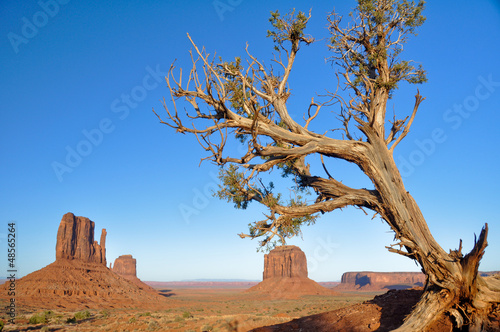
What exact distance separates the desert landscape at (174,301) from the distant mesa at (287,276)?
38 centimetres

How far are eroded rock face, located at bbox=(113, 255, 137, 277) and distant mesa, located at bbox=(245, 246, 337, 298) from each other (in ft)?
168

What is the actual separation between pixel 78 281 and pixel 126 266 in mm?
68109

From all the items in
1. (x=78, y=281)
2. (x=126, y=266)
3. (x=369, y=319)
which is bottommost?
(x=126, y=266)

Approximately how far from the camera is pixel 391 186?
7.95m

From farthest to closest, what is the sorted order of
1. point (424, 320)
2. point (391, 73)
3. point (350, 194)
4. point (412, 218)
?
point (391, 73), point (350, 194), point (412, 218), point (424, 320)

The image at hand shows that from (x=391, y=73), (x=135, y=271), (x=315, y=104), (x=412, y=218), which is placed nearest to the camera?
(x=412, y=218)

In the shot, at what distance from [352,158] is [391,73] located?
11.3ft

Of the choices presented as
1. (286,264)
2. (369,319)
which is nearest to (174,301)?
(286,264)

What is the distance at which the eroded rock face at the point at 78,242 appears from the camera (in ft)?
279

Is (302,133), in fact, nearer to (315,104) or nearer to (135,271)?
(315,104)

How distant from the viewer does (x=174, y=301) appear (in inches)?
3031

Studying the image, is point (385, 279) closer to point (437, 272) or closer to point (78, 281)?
point (78, 281)

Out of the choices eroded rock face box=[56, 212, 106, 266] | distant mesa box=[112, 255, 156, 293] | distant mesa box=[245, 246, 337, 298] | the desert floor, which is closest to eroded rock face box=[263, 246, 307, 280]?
distant mesa box=[245, 246, 337, 298]

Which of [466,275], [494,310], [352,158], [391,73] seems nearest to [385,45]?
[391,73]
